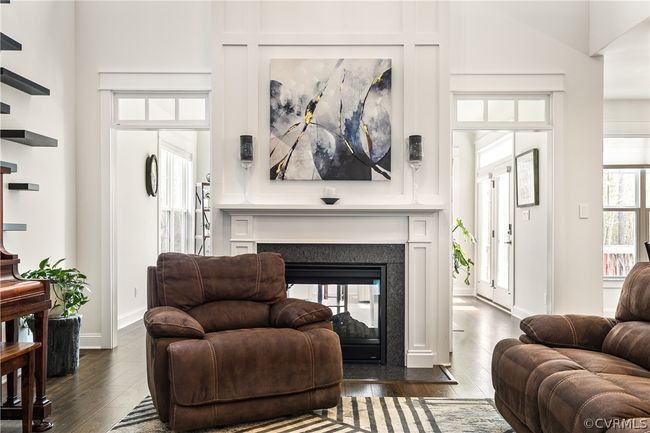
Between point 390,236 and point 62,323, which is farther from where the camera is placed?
point 390,236

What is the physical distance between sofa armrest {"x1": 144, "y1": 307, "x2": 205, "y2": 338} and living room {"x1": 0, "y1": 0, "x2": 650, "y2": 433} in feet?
0.08

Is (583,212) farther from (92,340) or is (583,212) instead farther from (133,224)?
(133,224)

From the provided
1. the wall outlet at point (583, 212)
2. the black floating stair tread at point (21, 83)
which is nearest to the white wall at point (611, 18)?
the wall outlet at point (583, 212)

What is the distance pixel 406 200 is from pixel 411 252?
0.40 m

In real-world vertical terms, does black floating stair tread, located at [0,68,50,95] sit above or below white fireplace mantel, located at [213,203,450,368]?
above

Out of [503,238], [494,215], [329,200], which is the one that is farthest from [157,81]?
[494,215]

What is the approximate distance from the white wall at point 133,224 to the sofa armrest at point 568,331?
164 inches

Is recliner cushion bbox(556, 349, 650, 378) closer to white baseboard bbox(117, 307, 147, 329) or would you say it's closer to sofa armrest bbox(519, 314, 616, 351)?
sofa armrest bbox(519, 314, 616, 351)

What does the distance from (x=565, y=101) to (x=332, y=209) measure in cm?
222

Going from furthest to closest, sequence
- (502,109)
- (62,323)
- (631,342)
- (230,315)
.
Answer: (502,109)
(62,323)
(230,315)
(631,342)

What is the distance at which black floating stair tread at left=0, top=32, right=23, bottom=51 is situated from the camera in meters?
3.48

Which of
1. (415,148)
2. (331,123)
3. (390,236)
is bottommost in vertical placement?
(390,236)

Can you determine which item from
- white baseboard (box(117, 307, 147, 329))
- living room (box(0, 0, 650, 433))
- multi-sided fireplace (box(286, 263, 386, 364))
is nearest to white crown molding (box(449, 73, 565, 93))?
living room (box(0, 0, 650, 433))

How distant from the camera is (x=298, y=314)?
10.4 feet
